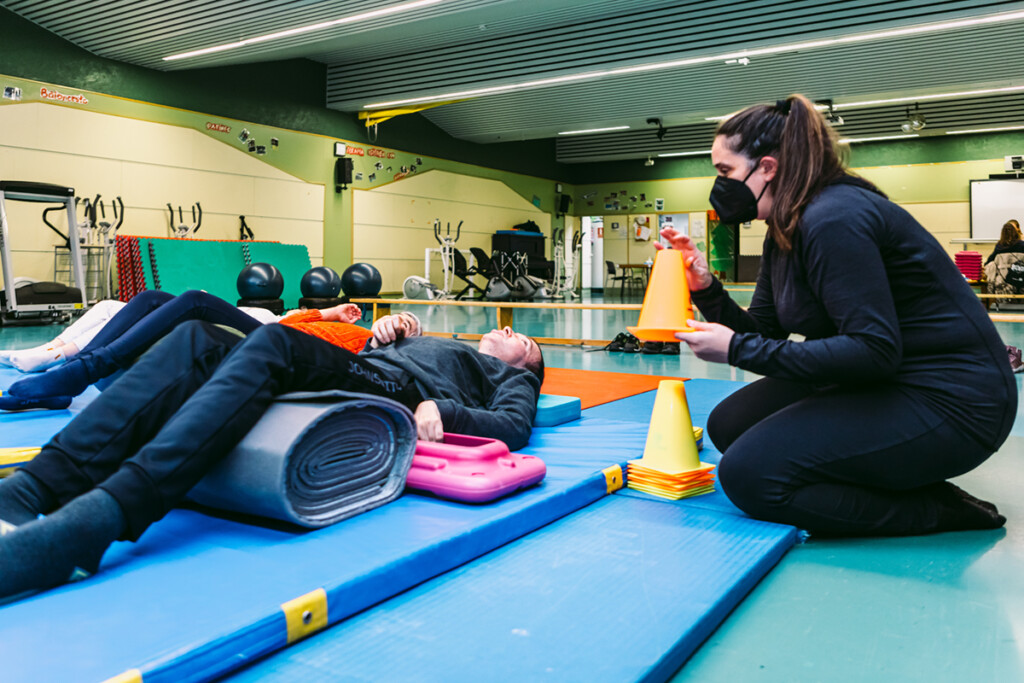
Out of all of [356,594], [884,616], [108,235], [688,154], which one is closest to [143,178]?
[108,235]

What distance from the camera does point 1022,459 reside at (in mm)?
2805

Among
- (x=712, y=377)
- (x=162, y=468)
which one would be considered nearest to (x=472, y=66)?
(x=712, y=377)

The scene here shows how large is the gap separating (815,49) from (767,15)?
6.77ft

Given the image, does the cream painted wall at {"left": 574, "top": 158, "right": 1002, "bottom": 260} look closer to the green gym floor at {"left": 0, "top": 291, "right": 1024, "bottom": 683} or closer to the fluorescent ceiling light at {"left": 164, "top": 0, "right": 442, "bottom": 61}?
the fluorescent ceiling light at {"left": 164, "top": 0, "right": 442, "bottom": 61}

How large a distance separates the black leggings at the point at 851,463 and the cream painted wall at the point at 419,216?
12514 mm

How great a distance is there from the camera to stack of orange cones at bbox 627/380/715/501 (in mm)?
2264

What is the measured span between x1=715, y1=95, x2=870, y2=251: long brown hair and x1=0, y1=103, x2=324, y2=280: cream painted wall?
32.7ft

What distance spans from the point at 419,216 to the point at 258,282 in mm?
6567

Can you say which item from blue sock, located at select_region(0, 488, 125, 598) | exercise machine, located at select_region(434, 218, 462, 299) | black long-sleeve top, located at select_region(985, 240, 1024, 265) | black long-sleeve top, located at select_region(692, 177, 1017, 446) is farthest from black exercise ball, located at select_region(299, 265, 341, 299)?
black long-sleeve top, located at select_region(985, 240, 1024, 265)

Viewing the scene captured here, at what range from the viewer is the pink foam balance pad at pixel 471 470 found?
6.27 ft

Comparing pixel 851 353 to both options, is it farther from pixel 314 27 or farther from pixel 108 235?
pixel 108 235

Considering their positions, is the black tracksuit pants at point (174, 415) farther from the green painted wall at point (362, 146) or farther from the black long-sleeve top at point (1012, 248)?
the black long-sleeve top at point (1012, 248)

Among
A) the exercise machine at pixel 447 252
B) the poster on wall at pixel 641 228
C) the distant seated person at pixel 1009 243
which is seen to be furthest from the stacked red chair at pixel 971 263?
the exercise machine at pixel 447 252

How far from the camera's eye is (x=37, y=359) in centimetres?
339
